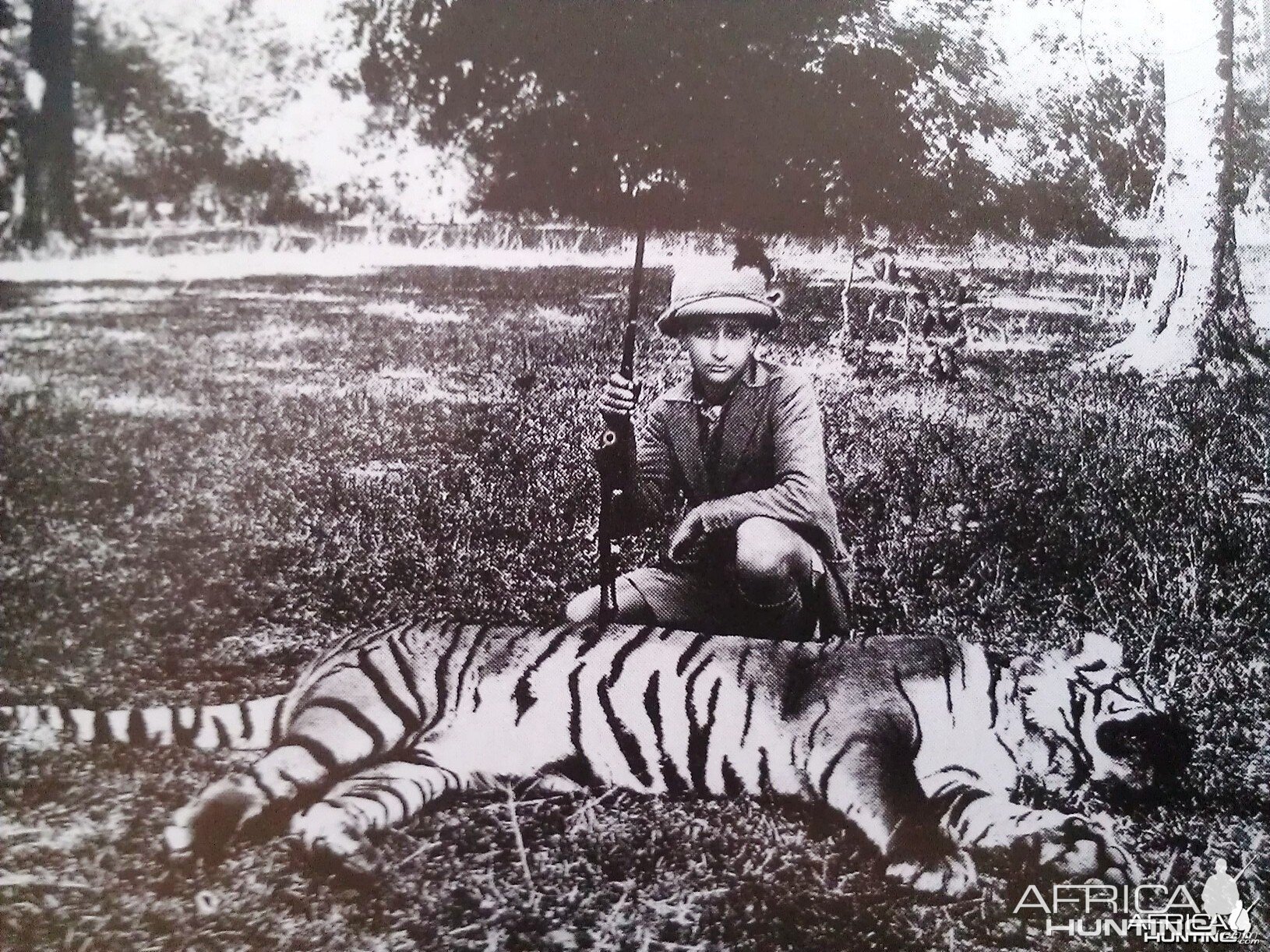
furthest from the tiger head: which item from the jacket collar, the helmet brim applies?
the helmet brim

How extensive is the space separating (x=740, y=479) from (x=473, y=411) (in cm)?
63

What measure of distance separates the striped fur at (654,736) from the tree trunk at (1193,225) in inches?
38.4

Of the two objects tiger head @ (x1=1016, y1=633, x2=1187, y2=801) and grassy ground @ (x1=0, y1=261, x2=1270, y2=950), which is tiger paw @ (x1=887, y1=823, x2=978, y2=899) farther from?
tiger head @ (x1=1016, y1=633, x2=1187, y2=801)

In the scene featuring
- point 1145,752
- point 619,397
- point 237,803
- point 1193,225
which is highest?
point 1193,225

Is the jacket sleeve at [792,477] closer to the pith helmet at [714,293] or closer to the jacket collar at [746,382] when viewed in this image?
the jacket collar at [746,382]

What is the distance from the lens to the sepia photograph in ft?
6.82

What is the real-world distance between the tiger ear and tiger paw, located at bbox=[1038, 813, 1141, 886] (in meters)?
0.36

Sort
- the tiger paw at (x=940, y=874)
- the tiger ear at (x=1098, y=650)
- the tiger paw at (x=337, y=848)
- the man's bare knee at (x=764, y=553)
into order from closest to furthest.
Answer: the tiger paw at (x=337, y=848) < the tiger paw at (x=940, y=874) < the man's bare knee at (x=764, y=553) < the tiger ear at (x=1098, y=650)

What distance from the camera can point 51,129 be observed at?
2.19 m

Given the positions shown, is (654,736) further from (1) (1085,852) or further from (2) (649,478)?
(1) (1085,852)

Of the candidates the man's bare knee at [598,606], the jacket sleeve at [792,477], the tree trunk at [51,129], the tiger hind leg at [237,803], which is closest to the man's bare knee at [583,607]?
the man's bare knee at [598,606]

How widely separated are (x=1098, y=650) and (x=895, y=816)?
2.19ft

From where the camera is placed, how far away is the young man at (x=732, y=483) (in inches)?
87.8

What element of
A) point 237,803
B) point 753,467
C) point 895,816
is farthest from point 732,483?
point 237,803
